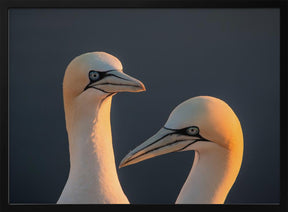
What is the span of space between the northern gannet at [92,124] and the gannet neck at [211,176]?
496 millimetres

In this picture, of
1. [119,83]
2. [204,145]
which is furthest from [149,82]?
[204,145]

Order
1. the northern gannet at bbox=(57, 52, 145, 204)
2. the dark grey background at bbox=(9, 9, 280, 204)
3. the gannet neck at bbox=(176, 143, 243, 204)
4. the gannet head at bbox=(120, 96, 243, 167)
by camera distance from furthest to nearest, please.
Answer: the dark grey background at bbox=(9, 9, 280, 204), the northern gannet at bbox=(57, 52, 145, 204), the gannet neck at bbox=(176, 143, 243, 204), the gannet head at bbox=(120, 96, 243, 167)

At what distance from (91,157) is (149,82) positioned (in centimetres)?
81

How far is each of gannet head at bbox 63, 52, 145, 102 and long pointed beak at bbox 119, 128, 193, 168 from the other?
1.21 feet

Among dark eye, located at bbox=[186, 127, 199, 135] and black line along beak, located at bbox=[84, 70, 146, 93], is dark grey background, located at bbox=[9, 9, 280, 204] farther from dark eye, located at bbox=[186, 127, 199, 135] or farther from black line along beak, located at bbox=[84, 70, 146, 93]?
dark eye, located at bbox=[186, 127, 199, 135]

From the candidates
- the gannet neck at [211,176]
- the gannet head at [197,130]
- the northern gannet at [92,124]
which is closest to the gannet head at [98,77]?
the northern gannet at [92,124]

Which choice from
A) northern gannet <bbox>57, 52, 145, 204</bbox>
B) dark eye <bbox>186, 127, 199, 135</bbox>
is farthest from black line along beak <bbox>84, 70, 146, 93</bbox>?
dark eye <bbox>186, 127, 199, 135</bbox>

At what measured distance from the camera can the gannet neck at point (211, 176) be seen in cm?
531

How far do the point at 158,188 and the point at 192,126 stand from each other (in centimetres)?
96

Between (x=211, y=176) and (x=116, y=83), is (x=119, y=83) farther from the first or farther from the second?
(x=211, y=176)

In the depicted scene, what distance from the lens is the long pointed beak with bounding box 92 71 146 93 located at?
211 inches

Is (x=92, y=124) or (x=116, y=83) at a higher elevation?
(x=116, y=83)

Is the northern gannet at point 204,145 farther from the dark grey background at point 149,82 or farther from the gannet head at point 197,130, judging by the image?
the dark grey background at point 149,82

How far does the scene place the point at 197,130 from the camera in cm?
526
